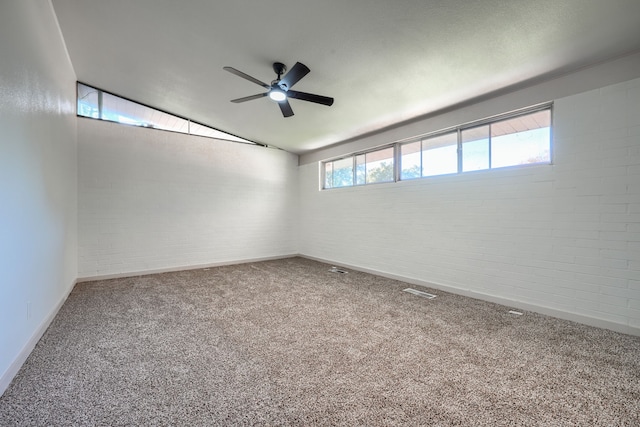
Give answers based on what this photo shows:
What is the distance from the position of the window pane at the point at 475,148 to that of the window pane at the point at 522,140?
0.09 metres

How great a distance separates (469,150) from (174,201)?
17.6ft

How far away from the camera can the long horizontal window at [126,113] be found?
462 centimetres

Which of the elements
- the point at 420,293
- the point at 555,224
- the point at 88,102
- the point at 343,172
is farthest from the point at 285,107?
the point at 88,102

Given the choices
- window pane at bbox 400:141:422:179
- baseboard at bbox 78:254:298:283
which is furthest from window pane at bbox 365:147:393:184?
baseboard at bbox 78:254:298:283

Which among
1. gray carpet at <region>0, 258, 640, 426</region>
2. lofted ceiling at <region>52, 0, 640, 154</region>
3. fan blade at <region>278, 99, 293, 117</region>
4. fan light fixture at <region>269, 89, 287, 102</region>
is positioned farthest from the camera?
fan blade at <region>278, 99, 293, 117</region>

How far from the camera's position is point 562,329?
2.69m

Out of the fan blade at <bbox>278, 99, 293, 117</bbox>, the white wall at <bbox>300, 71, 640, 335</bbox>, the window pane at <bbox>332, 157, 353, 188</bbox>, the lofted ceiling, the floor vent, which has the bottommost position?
the floor vent

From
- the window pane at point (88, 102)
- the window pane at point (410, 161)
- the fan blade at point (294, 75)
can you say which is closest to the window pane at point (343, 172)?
the window pane at point (410, 161)

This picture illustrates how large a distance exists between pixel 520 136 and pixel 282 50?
309 cm

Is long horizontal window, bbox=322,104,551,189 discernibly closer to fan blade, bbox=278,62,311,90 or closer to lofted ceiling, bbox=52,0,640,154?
lofted ceiling, bbox=52,0,640,154

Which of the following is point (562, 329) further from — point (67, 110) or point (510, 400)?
point (67, 110)

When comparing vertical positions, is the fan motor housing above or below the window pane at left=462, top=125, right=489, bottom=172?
above

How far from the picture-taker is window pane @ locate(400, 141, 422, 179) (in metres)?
4.55

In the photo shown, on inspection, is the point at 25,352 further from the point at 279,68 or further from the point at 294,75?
the point at 279,68
